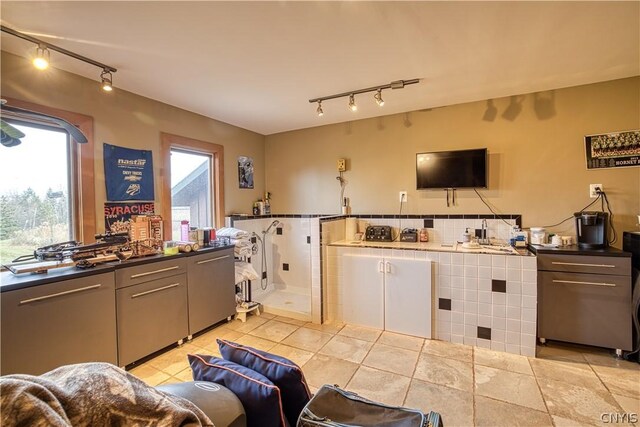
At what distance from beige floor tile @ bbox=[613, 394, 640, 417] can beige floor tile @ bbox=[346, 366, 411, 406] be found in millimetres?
1259

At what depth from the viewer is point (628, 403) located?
177 cm

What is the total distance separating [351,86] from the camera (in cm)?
261

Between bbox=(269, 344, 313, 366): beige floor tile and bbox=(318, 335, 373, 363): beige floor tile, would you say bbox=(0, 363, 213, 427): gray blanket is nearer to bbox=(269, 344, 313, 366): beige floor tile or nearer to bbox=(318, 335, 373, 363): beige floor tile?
bbox=(269, 344, 313, 366): beige floor tile

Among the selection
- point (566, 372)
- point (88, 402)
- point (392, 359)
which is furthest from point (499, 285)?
point (88, 402)

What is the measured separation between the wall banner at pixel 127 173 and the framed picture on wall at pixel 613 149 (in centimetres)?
416

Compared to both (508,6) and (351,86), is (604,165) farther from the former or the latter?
(351,86)

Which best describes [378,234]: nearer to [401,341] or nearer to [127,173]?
[401,341]

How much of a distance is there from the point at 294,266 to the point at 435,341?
2.01m

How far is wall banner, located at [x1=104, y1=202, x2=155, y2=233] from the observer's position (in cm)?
247

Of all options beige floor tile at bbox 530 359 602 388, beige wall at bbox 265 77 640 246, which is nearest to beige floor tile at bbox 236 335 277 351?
beige wall at bbox 265 77 640 246

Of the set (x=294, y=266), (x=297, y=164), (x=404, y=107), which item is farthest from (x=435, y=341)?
(x=297, y=164)

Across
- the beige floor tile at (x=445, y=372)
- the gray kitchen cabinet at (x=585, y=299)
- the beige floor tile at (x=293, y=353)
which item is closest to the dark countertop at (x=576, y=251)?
the gray kitchen cabinet at (x=585, y=299)

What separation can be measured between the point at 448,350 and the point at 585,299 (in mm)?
1171

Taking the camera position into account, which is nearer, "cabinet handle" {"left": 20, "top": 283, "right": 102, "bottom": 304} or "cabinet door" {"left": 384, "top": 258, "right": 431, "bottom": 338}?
"cabinet handle" {"left": 20, "top": 283, "right": 102, "bottom": 304}
